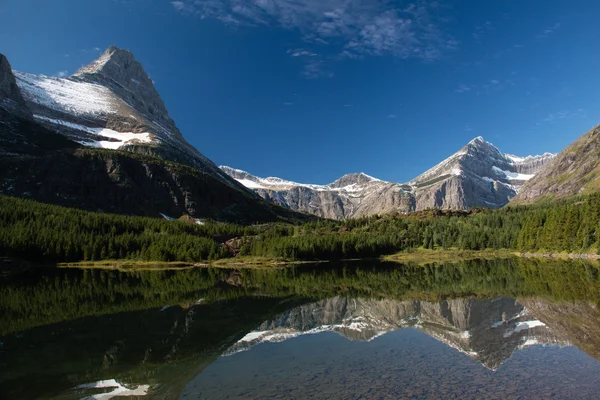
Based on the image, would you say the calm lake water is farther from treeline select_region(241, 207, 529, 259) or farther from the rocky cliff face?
treeline select_region(241, 207, 529, 259)

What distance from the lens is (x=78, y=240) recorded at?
154000 mm

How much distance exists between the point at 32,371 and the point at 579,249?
136166 millimetres

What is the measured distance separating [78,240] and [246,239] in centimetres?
6618

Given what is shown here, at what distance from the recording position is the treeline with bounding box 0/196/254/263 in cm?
14200

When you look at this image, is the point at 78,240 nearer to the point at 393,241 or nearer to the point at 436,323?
the point at 393,241

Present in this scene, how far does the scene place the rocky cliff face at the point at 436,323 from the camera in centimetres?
2873

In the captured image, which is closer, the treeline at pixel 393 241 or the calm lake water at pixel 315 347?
the calm lake water at pixel 315 347

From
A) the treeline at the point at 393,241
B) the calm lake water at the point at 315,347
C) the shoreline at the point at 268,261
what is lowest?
the calm lake water at the point at 315,347

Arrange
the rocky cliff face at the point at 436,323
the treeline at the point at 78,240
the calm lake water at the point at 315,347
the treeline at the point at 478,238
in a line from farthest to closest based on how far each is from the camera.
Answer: the treeline at the point at 78,240, the treeline at the point at 478,238, the rocky cliff face at the point at 436,323, the calm lake water at the point at 315,347

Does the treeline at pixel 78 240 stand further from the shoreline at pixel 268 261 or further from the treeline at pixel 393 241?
the treeline at pixel 393 241

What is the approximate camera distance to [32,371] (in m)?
25.1

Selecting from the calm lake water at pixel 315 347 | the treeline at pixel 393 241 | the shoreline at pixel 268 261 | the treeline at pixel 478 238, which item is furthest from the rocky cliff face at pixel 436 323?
the treeline at pixel 393 241

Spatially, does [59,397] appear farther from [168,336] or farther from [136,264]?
[136,264]

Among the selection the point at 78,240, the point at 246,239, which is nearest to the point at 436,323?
the point at 246,239
